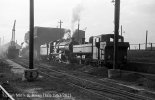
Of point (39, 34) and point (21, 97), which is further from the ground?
point (39, 34)

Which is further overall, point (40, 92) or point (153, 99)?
point (40, 92)

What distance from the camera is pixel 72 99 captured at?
10.3 metres

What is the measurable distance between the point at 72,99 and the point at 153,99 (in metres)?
3.36

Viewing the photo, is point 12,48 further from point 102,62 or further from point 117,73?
point 117,73

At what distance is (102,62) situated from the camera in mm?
22359

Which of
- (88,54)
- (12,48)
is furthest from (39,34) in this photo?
(88,54)

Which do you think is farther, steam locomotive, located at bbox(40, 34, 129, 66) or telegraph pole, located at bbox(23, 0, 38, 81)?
steam locomotive, located at bbox(40, 34, 129, 66)

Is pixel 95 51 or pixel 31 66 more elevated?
pixel 95 51

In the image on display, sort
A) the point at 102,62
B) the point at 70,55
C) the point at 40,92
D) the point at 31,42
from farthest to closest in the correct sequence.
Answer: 1. the point at 70,55
2. the point at 102,62
3. the point at 31,42
4. the point at 40,92

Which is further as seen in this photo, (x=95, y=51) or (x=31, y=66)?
(x=95, y=51)

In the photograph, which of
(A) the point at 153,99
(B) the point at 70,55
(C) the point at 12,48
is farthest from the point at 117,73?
(C) the point at 12,48

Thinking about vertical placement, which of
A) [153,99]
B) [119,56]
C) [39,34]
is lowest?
[153,99]

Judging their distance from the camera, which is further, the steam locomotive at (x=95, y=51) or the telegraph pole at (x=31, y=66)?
the steam locomotive at (x=95, y=51)

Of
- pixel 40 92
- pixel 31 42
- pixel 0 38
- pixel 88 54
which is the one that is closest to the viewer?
pixel 40 92
